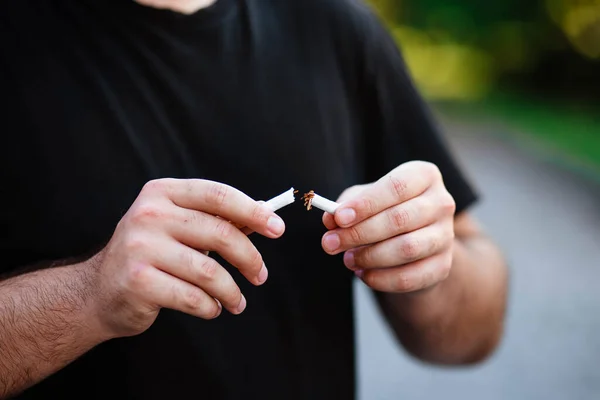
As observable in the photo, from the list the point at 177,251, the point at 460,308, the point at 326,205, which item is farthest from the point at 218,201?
the point at 460,308

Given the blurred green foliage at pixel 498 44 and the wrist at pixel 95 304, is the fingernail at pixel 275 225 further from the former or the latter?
the blurred green foliage at pixel 498 44

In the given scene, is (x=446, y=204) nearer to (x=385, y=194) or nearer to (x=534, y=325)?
(x=385, y=194)

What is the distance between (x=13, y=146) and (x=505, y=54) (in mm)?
13209

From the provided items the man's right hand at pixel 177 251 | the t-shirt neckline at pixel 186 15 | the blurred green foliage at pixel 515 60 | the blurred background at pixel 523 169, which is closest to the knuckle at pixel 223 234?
the man's right hand at pixel 177 251

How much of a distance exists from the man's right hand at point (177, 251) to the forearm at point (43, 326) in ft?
0.23

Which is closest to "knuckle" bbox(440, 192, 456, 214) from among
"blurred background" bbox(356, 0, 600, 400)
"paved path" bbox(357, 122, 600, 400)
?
"blurred background" bbox(356, 0, 600, 400)

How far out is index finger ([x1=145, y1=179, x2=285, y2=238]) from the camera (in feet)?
4.12

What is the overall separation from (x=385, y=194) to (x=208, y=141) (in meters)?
0.46

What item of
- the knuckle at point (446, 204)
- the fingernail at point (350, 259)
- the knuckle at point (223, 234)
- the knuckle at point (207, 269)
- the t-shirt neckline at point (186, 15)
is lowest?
the knuckle at point (207, 269)

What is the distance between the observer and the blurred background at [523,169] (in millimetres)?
4918

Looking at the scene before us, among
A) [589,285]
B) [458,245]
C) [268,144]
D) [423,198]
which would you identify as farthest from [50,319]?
[589,285]

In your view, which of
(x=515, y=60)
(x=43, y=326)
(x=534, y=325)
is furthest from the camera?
(x=515, y=60)

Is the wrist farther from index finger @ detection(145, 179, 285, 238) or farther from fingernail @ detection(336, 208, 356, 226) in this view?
fingernail @ detection(336, 208, 356, 226)

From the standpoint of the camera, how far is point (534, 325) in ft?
17.5
